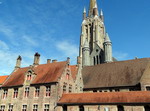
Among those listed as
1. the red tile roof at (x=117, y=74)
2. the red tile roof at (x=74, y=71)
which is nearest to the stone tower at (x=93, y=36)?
the red tile roof at (x=117, y=74)

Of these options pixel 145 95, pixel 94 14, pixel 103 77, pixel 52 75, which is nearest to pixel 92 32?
pixel 94 14

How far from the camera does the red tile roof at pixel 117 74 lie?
30219 mm

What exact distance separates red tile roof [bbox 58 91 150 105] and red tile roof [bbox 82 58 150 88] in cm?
559

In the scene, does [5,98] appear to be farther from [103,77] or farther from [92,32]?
[92,32]

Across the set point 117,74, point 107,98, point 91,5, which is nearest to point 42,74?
point 107,98

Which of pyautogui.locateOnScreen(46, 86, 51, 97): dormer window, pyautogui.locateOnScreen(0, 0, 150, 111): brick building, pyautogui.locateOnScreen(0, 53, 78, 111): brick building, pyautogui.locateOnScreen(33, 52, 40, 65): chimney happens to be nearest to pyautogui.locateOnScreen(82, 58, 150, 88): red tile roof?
pyautogui.locateOnScreen(0, 0, 150, 111): brick building

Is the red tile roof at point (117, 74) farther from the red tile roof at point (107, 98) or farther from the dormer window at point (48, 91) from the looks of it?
the dormer window at point (48, 91)

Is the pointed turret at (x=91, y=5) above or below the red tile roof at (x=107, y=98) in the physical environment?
above

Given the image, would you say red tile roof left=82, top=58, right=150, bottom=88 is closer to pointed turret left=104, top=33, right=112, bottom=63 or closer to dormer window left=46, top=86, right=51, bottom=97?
dormer window left=46, top=86, right=51, bottom=97

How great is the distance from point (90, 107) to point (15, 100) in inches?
556

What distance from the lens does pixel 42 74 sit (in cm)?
3059

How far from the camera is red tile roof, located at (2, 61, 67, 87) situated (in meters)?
28.5

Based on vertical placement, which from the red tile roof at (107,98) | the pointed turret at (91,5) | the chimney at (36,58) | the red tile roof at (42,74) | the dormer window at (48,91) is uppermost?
the pointed turret at (91,5)

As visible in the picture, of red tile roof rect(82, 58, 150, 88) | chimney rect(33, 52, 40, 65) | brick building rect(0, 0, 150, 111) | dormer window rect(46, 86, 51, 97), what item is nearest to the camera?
brick building rect(0, 0, 150, 111)
